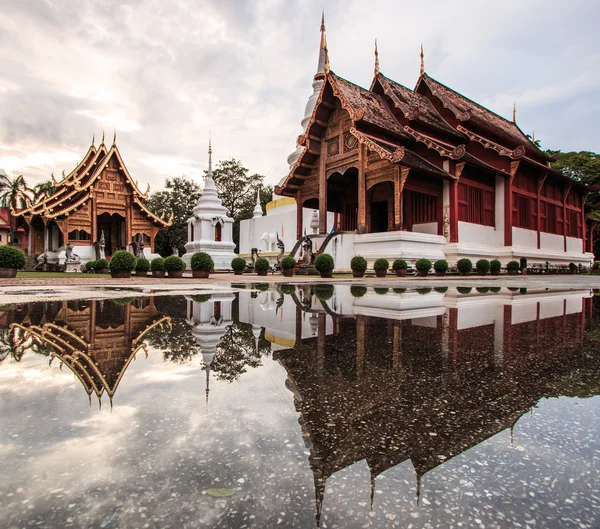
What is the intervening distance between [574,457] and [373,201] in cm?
2006

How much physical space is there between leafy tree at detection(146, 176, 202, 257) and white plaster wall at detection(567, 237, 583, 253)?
29.4 meters

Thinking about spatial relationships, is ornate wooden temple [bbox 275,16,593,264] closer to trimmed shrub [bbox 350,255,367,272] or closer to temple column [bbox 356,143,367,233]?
temple column [bbox 356,143,367,233]

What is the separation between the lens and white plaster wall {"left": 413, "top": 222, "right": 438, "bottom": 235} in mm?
18998

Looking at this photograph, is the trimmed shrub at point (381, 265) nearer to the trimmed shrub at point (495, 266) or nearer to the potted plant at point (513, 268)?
the trimmed shrub at point (495, 266)

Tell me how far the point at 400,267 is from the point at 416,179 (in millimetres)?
4529

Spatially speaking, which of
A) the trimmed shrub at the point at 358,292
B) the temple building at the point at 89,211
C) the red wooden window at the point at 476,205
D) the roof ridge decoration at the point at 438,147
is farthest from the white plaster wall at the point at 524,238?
the temple building at the point at 89,211

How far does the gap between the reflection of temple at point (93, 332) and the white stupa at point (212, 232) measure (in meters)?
18.3

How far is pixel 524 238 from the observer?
71.0 ft

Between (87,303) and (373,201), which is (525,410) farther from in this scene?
(373,201)

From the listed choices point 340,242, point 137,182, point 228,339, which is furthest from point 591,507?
point 137,182

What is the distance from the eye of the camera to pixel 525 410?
165cm

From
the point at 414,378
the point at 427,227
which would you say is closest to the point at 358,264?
the point at 427,227

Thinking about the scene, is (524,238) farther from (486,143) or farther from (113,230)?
(113,230)

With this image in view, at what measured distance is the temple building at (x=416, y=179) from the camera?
17125mm
